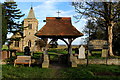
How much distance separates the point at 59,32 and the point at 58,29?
493 millimetres

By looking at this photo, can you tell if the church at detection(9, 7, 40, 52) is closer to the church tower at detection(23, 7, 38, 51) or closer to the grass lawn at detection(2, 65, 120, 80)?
the church tower at detection(23, 7, 38, 51)

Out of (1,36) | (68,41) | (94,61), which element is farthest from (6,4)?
(94,61)

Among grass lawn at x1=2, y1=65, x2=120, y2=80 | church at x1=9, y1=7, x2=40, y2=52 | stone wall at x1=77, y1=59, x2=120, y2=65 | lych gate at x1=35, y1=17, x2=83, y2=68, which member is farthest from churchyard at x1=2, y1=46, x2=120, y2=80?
church at x1=9, y1=7, x2=40, y2=52

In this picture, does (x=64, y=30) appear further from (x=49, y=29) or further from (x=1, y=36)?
(x=1, y=36)

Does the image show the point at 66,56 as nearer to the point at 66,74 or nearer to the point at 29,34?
the point at 66,74

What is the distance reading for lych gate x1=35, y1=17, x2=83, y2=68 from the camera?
1211cm

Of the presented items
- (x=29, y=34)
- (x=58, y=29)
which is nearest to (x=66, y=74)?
(x=58, y=29)

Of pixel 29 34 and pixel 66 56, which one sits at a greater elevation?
pixel 29 34

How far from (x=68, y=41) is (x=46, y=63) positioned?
287cm

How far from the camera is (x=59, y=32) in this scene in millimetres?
12492

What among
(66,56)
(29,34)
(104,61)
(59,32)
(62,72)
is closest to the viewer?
(62,72)

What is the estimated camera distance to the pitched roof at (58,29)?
12156 millimetres

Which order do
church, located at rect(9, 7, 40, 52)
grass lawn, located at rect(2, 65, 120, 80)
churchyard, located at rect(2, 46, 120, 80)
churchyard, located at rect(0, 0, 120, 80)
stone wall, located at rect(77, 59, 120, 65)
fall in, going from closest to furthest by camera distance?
1. grass lawn, located at rect(2, 65, 120, 80)
2. churchyard, located at rect(2, 46, 120, 80)
3. churchyard, located at rect(0, 0, 120, 80)
4. stone wall, located at rect(77, 59, 120, 65)
5. church, located at rect(9, 7, 40, 52)

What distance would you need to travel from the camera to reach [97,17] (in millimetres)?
19438
